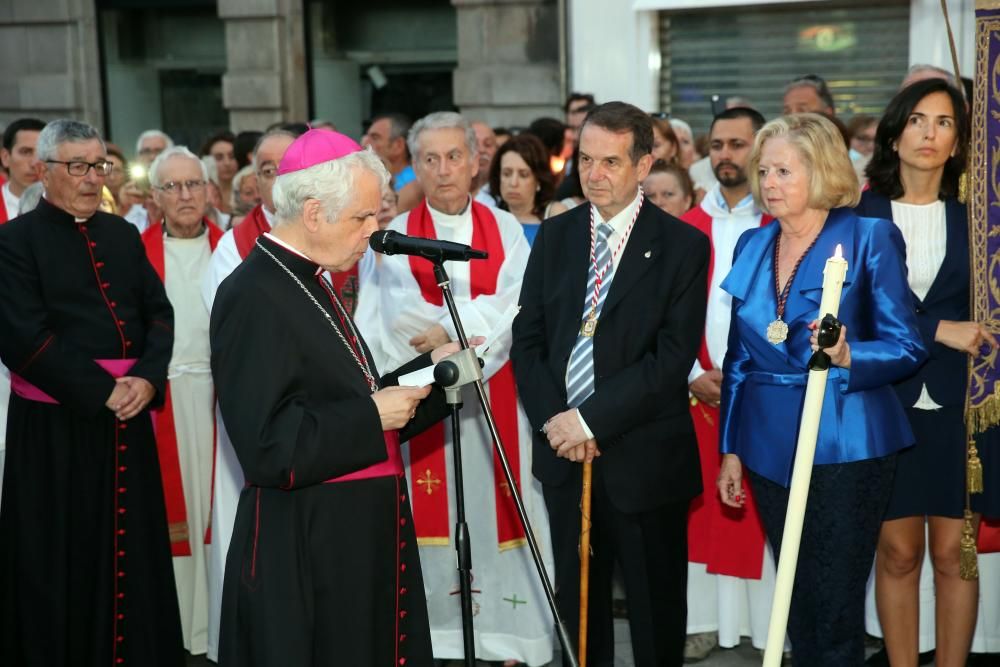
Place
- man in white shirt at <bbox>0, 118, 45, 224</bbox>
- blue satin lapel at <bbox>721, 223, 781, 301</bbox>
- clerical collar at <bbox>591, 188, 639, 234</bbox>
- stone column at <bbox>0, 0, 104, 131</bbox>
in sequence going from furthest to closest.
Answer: stone column at <bbox>0, 0, 104, 131</bbox> < man in white shirt at <bbox>0, 118, 45, 224</bbox> < clerical collar at <bbox>591, 188, 639, 234</bbox> < blue satin lapel at <bbox>721, 223, 781, 301</bbox>

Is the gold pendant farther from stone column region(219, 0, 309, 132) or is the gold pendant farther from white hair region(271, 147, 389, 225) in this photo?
stone column region(219, 0, 309, 132)

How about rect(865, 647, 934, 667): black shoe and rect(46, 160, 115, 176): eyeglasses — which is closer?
rect(46, 160, 115, 176): eyeglasses

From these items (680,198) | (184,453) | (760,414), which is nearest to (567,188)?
(680,198)

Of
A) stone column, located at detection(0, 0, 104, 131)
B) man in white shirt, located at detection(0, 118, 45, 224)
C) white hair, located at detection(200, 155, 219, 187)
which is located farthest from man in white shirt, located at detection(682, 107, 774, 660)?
stone column, located at detection(0, 0, 104, 131)

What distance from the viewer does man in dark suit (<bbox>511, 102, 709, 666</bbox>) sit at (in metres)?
4.23

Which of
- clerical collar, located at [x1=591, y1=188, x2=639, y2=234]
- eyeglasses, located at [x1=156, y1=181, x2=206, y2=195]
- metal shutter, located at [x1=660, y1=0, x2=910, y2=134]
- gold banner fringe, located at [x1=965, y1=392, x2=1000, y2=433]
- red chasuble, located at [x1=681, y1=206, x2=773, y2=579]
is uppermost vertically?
metal shutter, located at [x1=660, y1=0, x2=910, y2=134]

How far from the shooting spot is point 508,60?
10805 mm

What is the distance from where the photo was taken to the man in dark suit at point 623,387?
4.23 meters

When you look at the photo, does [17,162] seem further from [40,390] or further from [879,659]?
[879,659]

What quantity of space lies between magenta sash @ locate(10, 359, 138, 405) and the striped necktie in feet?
6.24

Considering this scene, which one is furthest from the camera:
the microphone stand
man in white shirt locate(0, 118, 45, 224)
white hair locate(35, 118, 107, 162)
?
man in white shirt locate(0, 118, 45, 224)

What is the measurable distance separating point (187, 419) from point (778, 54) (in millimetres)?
6805

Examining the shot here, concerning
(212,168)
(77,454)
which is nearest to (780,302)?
(77,454)

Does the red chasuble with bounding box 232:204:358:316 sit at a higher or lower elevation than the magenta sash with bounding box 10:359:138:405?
higher
